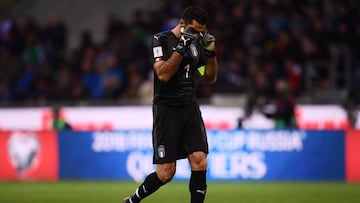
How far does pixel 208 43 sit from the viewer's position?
A: 953cm

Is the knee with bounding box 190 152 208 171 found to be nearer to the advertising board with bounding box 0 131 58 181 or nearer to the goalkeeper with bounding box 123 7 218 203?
the goalkeeper with bounding box 123 7 218 203

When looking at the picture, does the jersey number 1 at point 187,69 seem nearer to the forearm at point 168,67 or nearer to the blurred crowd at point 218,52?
the forearm at point 168,67

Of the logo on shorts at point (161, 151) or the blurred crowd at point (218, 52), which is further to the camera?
the blurred crowd at point (218, 52)

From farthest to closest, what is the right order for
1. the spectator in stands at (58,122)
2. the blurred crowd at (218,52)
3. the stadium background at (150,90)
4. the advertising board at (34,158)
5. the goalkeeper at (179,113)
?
the blurred crowd at (218,52) → the spectator in stands at (58,122) → the advertising board at (34,158) → the stadium background at (150,90) → the goalkeeper at (179,113)

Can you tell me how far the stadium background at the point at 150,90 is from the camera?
56.4 ft

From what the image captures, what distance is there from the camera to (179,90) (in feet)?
31.7

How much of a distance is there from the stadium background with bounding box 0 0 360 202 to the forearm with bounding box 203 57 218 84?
5368mm

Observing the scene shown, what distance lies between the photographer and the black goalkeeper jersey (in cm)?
954

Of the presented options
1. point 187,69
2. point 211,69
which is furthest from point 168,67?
point 211,69

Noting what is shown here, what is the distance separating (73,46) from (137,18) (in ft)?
7.95

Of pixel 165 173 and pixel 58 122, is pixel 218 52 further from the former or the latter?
pixel 165 173

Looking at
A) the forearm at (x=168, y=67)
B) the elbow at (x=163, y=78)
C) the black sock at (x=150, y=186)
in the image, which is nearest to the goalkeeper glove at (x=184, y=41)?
the forearm at (x=168, y=67)

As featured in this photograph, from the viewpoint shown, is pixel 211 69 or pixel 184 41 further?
pixel 211 69

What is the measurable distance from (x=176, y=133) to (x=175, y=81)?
0.53m
